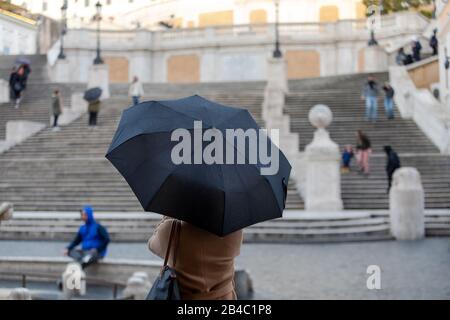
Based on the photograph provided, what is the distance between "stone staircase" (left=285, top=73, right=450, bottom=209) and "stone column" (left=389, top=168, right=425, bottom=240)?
2.66 meters

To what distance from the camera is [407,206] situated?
12609 mm

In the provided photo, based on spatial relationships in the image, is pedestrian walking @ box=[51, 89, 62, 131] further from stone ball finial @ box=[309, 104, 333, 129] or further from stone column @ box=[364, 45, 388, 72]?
stone column @ box=[364, 45, 388, 72]

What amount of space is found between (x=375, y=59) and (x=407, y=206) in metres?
22.0

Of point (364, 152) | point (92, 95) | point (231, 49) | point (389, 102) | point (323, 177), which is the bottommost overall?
point (323, 177)

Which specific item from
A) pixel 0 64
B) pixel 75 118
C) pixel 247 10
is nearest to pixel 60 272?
pixel 75 118

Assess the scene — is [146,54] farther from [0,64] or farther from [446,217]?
[446,217]

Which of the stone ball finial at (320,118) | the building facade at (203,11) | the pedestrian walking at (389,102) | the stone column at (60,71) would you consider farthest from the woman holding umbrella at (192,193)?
the building facade at (203,11)

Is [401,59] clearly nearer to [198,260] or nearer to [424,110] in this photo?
[424,110]

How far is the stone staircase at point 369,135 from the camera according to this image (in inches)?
630

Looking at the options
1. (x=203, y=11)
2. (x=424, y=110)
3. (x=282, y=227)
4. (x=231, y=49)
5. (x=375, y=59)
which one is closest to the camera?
(x=282, y=227)

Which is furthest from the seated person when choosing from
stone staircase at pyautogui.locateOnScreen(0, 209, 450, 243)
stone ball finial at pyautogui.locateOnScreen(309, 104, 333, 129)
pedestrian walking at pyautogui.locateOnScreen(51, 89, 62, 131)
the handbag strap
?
the handbag strap

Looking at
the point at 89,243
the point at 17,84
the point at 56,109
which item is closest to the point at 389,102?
the point at 56,109

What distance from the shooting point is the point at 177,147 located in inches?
114

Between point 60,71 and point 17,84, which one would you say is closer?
point 17,84
